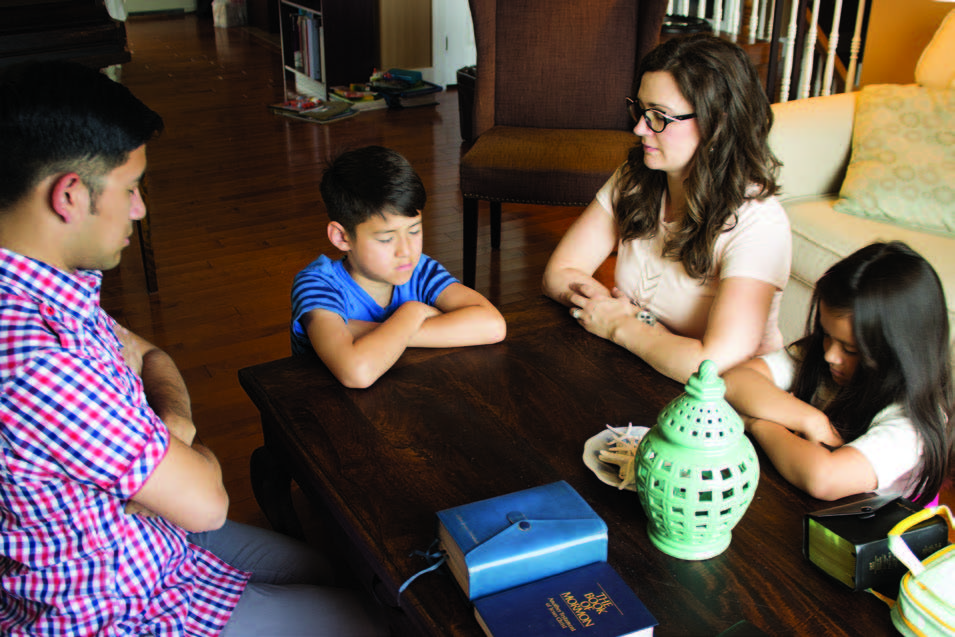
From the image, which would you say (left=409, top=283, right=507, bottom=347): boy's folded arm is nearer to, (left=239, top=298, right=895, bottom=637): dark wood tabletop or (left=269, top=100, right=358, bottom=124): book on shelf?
(left=239, top=298, right=895, bottom=637): dark wood tabletop

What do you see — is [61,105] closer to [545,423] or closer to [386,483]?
[386,483]

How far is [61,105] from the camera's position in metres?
1.06

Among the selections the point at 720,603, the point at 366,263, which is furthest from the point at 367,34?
the point at 720,603

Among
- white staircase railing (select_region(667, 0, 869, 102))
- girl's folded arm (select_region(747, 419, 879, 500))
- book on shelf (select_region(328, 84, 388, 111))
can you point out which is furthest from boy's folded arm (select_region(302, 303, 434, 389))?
book on shelf (select_region(328, 84, 388, 111))

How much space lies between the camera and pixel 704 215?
1.68 meters

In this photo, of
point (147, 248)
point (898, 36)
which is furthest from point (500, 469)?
point (898, 36)

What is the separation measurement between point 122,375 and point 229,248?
2572 mm

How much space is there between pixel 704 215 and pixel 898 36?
93.6 inches

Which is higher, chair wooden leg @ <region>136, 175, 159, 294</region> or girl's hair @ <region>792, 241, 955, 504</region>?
girl's hair @ <region>792, 241, 955, 504</region>

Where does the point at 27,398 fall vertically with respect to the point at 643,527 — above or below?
above

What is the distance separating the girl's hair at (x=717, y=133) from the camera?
5.41 feet

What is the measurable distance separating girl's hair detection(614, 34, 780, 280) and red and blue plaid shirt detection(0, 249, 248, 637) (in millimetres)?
1050

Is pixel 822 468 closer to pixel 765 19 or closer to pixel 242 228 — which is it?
pixel 242 228

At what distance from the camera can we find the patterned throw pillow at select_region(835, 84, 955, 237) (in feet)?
8.13
